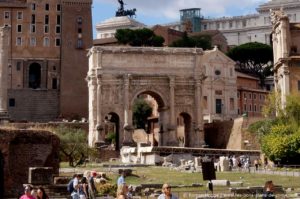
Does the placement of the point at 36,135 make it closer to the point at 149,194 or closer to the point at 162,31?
the point at 149,194

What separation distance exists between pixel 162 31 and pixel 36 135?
86.8m

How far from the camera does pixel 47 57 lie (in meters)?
89.1

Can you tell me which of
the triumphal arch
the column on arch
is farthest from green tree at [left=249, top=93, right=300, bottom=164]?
the triumphal arch

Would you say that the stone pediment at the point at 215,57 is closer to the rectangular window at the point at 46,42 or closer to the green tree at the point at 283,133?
the rectangular window at the point at 46,42

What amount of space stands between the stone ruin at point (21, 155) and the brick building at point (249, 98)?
2515 inches

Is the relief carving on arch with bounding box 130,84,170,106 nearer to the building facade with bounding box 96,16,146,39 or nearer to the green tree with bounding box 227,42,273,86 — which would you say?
the green tree with bounding box 227,42,273,86

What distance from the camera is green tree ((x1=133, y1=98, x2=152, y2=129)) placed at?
82.9 m

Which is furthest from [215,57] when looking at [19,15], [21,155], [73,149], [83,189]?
[83,189]

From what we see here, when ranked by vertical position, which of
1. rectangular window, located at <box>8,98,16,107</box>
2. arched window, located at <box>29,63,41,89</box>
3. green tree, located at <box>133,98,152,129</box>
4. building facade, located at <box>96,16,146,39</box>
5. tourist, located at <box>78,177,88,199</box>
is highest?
building facade, located at <box>96,16,146,39</box>

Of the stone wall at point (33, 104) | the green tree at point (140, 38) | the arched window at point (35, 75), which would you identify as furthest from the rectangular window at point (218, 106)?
the arched window at point (35, 75)

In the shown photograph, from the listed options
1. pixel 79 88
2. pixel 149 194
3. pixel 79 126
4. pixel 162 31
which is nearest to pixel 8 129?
pixel 149 194

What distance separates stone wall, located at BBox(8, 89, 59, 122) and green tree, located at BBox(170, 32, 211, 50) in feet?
78.2

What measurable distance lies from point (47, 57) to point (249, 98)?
28.5 metres

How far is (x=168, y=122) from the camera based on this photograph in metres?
61.2
